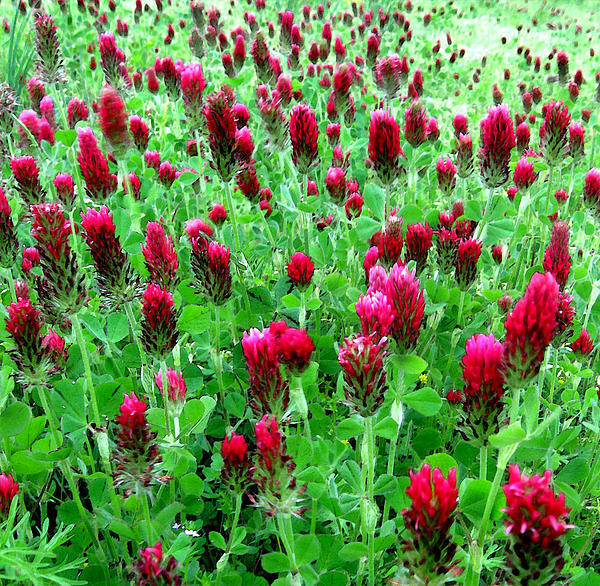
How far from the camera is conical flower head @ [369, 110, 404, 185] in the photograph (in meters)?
2.29

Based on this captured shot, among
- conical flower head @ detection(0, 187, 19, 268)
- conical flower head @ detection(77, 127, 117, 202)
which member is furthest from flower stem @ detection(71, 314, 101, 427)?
conical flower head @ detection(77, 127, 117, 202)

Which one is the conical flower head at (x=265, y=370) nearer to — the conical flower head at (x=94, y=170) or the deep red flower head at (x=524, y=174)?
the conical flower head at (x=94, y=170)

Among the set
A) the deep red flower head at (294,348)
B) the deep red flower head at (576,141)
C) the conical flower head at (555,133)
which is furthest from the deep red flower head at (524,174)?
the deep red flower head at (294,348)

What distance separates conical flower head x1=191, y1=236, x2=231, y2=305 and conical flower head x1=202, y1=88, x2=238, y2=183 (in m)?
0.43

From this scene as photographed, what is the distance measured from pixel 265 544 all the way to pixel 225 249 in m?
0.88

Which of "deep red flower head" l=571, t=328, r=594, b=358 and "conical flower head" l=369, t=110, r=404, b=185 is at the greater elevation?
"conical flower head" l=369, t=110, r=404, b=185

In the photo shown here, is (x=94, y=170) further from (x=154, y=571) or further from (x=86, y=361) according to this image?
(x=154, y=571)

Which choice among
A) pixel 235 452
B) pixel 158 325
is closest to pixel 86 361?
pixel 158 325

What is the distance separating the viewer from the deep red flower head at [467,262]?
2150 mm

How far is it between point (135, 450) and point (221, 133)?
1.26 meters

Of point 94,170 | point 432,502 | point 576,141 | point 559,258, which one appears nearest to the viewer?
point 432,502

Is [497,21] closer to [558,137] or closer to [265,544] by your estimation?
[558,137]

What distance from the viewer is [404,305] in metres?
1.45

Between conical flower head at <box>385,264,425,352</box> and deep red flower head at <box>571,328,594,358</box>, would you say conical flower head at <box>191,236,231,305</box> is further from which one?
deep red flower head at <box>571,328,594,358</box>
